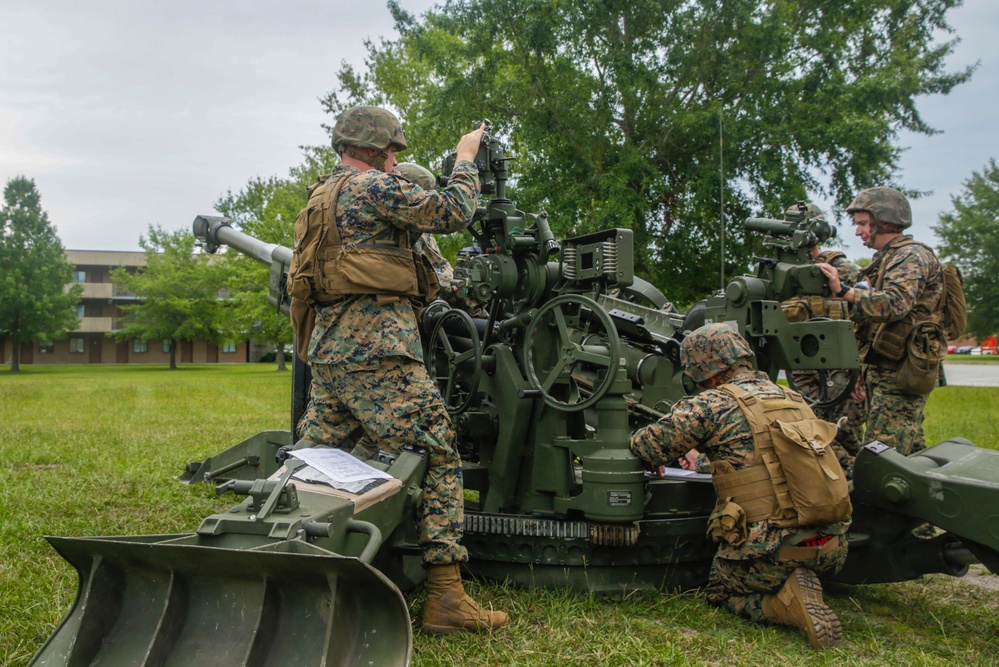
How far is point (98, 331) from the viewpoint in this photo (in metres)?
65.4

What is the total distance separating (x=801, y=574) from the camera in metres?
4.19

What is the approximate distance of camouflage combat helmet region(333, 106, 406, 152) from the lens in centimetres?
423

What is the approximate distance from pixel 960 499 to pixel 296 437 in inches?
163

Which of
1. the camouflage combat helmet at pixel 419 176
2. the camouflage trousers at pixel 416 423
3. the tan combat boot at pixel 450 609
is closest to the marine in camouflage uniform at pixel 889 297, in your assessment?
the camouflage combat helmet at pixel 419 176

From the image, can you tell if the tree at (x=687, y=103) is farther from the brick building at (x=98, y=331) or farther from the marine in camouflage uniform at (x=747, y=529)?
the brick building at (x=98, y=331)

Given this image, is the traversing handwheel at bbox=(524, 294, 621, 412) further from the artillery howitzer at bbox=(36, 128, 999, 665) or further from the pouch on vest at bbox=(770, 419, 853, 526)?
the pouch on vest at bbox=(770, 419, 853, 526)

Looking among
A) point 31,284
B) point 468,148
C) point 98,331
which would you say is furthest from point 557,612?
point 98,331

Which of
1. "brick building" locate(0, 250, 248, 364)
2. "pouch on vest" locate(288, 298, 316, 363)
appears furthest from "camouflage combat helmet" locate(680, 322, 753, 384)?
"brick building" locate(0, 250, 248, 364)

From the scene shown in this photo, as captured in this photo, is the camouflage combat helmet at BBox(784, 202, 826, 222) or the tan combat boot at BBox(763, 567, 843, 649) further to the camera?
the camouflage combat helmet at BBox(784, 202, 826, 222)

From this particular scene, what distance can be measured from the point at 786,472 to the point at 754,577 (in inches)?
21.9

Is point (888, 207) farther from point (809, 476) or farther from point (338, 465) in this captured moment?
point (338, 465)

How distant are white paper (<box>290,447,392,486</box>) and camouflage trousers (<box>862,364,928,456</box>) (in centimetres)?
343

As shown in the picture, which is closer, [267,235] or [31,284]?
[267,235]

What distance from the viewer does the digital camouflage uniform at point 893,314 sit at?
538 centimetres
